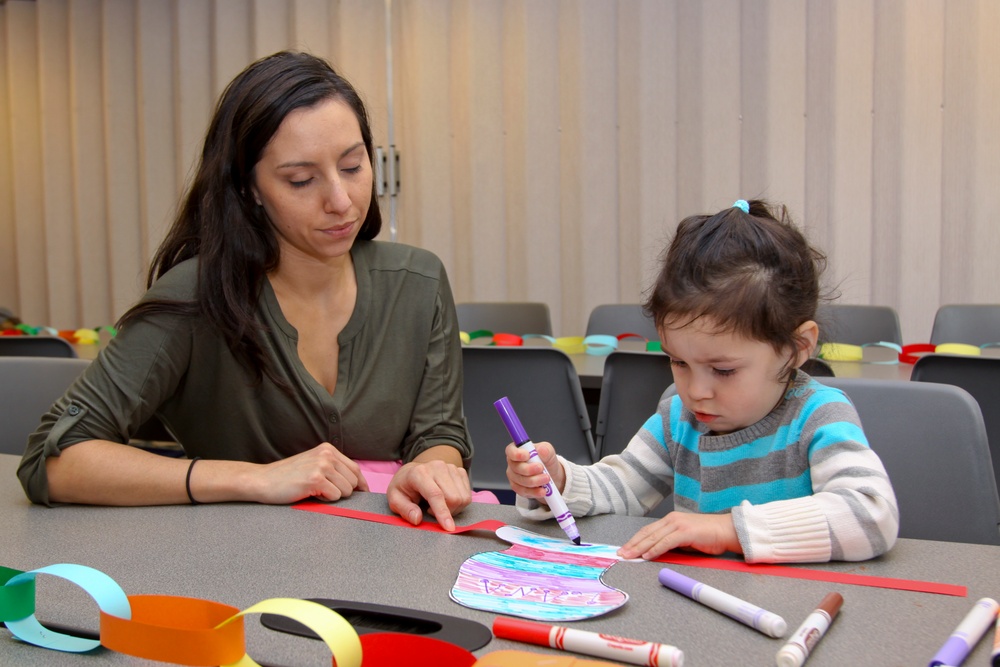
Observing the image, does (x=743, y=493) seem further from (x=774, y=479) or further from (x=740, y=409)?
(x=740, y=409)

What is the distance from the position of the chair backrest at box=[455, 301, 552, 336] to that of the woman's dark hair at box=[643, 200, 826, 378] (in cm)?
264

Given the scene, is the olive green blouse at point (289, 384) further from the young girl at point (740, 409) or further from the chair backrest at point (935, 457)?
the chair backrest at point (935, 457)

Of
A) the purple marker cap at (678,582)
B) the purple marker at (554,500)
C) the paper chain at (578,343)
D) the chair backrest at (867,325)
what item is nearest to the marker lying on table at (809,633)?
the purple marker cap at (678,582)

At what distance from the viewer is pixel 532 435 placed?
258 cm

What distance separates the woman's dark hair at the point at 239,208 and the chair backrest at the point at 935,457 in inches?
38.3

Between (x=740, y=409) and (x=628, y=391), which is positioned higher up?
(x=740, y=409)

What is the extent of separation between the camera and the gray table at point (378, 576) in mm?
857

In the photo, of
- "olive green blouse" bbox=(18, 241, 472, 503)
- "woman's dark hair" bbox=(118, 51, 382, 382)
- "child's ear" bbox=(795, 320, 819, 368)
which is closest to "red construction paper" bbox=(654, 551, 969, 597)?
"child's ear" bbox=(795, 320, 819, 368)

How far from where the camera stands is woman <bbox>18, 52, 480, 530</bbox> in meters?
1.38

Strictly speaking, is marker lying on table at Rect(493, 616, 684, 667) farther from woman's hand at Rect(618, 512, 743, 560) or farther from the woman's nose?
the woman's nose

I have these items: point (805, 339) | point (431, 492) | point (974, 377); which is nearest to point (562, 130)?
point (974, 377)

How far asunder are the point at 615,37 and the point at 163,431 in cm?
337

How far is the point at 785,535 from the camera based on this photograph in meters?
1.07

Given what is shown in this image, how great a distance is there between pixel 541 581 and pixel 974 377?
1508 millimetres
